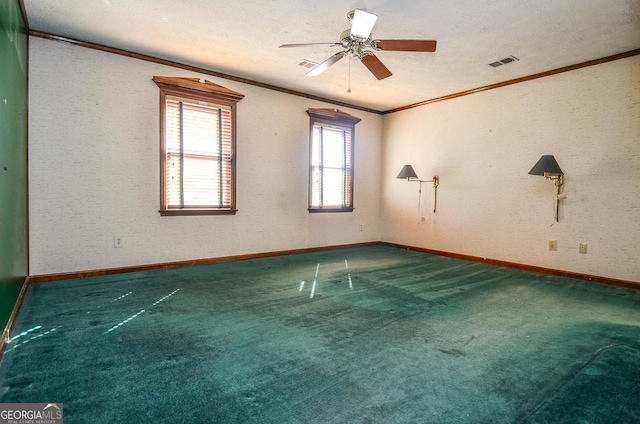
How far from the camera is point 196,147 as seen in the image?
4.86 m

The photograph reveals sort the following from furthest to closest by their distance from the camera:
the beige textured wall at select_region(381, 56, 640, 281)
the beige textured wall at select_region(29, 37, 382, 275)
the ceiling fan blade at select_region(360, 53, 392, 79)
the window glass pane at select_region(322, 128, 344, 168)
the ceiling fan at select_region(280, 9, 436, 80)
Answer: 1. the window glass pane at select_region(322, 128, 344, 168)
2. the beige textured wall at select_region(381, 56, 640, 281)
3. the beige textured wall at select_region(29, 37, 382, 275)
4. the ceiling fan blade at select_region(360, 53, 392, 79)
5. the ceiling fan at select_region(280, 9, 436, 80)

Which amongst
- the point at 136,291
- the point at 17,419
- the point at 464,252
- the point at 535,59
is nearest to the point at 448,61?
the point at 535,59

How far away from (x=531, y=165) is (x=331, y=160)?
3.31 meters

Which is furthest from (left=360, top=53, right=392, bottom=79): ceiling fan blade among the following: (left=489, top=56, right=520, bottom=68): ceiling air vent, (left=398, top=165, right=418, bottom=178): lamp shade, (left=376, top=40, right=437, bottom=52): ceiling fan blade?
(left=398, top=165, right=418, bottom=178): lamp shade

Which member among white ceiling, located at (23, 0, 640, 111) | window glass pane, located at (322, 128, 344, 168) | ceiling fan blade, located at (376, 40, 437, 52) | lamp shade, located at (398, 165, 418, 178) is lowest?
lamp shade, located at (398, 165, 418, 178)

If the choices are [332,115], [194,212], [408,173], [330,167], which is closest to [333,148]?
[330,167]

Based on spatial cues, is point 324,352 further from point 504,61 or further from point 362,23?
point 504,61

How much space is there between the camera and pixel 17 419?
1.54 metres

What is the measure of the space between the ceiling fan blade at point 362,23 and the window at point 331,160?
126 inches

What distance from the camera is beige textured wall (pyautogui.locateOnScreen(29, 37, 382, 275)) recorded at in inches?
151

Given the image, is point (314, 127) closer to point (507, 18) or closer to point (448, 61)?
point (448, 61)

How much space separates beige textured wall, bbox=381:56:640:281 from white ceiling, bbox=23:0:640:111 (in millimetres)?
481

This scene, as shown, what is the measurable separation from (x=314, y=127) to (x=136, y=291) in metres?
4.05

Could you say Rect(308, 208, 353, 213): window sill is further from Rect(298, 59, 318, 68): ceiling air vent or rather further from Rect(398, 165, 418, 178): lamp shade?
Rect(298, 59, 318, 68): ceiling air vent
